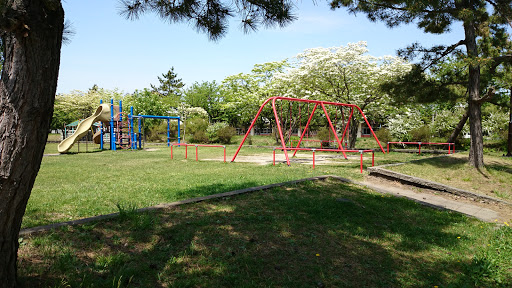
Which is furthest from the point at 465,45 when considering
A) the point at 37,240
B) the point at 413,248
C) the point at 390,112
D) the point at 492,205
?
the point at 390,112

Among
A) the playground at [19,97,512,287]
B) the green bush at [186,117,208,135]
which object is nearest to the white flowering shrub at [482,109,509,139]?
the playground at [19,97,512,287]

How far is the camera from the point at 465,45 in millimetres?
9273

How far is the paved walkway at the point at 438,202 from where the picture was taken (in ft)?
19.0

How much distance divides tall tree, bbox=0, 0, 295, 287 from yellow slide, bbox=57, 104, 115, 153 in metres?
16.4

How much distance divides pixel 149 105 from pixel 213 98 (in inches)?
539

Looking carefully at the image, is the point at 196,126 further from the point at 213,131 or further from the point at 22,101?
the point at 22,101

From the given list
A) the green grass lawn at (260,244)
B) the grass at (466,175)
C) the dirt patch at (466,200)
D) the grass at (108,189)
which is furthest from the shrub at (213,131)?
the green grass lawn at (260,244)

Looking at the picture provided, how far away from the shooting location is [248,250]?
10.9ft

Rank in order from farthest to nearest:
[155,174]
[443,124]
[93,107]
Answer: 1. [93,107]
2. [443,124]
3. [155,174]

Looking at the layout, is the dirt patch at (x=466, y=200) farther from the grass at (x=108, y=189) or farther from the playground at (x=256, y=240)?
the grass at (x=108, y=189)

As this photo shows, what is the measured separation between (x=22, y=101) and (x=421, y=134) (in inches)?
891

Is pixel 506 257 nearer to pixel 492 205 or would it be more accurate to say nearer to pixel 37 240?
pixel 492 205

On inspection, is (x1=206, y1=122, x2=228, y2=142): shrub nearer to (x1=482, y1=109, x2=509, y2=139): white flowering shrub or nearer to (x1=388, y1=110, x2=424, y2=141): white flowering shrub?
(x1=388, y1=110, x2=424, y2=141): white flowering shrub

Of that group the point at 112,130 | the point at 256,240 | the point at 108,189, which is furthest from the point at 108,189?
the point at 112,130
